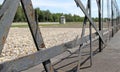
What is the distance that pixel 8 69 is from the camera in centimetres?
337

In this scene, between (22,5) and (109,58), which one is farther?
(109,58)

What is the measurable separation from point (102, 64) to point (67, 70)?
116 centimetres

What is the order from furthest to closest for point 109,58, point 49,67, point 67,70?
Result: point 109,58, point 67,70, point 49,67

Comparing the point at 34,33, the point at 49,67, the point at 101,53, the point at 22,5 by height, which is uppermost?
the point at 22,5

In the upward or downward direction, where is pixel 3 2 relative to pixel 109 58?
upward


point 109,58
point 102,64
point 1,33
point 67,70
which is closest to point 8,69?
point 1,33

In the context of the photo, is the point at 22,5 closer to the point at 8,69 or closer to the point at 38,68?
the point at 8,69

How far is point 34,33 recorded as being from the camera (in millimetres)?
4137

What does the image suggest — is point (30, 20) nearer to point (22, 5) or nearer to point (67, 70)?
point (22, 5)

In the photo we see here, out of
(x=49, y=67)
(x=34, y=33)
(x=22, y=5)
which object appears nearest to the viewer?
(x=22, y=5)

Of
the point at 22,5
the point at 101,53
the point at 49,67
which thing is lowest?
the point at 101,53

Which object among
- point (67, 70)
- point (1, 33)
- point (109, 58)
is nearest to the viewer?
point (1, 33)

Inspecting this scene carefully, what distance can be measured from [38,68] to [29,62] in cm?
387

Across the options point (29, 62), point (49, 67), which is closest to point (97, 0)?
point (49, 67)
